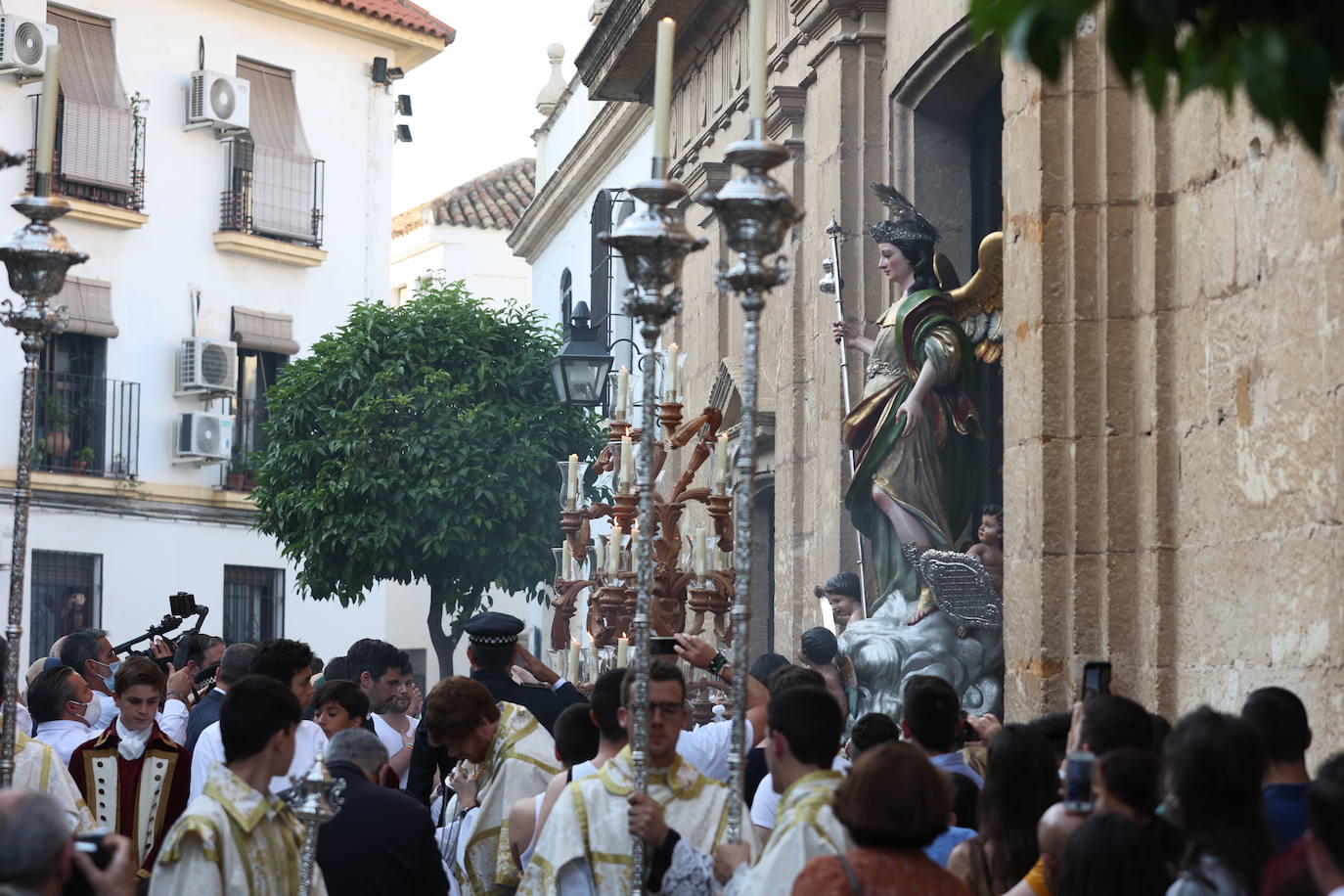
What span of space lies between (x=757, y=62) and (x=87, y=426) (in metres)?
20.5

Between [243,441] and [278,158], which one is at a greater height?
[278,158]

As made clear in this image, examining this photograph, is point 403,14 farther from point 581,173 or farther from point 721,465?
point 721,465

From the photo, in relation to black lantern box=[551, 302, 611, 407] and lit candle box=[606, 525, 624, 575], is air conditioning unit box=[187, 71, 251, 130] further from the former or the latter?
lit candle box=[606, 525, 624, 575]

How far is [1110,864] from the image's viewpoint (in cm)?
362

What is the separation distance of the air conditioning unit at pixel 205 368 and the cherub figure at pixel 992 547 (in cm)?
1724

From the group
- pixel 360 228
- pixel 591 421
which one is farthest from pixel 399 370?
pixel 360 228

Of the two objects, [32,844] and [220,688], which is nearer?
[32,844]

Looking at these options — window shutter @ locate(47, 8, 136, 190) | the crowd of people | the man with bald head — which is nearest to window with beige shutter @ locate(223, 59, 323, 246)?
window shutter @ locate(47, 8, 136, 190)

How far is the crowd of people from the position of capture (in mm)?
3758

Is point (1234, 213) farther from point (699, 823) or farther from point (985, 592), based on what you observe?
point (699, 823)

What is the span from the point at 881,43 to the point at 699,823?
7540mm

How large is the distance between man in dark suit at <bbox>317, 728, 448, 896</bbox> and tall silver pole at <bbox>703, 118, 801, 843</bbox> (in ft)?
3.24

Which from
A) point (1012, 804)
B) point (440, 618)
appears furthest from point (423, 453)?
point (1012, 804)

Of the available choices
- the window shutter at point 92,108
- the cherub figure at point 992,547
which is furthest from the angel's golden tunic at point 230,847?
the window shutter at point 92,108
